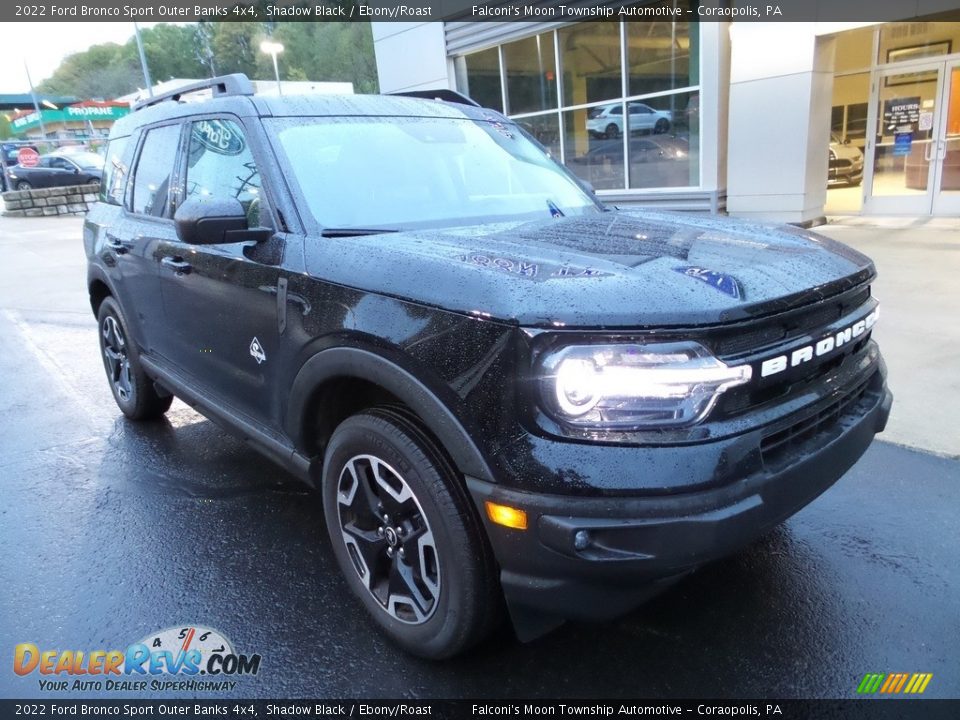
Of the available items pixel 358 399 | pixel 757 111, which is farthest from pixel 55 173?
pixel 358 399

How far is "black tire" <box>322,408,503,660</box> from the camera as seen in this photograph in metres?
2.09

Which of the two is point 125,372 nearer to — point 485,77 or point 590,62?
point 590,62

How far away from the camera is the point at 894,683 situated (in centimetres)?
224

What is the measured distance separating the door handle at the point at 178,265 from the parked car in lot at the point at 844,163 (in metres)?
12.8

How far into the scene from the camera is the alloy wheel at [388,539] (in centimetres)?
227

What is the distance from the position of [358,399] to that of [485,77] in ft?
48.2

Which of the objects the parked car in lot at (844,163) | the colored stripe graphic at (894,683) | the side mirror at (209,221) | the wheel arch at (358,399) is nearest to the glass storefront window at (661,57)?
the parked car in lot at (844,163)

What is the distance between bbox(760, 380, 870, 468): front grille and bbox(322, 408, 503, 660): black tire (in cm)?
87

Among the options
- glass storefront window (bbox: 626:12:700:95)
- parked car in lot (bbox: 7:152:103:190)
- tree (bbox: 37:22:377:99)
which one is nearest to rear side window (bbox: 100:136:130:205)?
glass storefront window (bbox: 626:12:700:95)

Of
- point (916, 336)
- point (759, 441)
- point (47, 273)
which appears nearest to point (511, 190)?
point (759, 441)

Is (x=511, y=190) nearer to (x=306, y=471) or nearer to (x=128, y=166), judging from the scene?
(x=306, y=471)

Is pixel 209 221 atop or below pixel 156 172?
below

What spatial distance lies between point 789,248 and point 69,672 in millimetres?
3001

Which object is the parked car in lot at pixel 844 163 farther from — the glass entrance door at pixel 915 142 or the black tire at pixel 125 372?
the black tire at pixel 125 372
